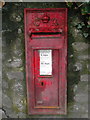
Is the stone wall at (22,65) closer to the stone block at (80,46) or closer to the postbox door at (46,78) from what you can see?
the stone block at (80,46)

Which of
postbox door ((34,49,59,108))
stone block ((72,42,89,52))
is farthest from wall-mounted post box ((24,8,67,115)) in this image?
stone block ((72,42,89,52))

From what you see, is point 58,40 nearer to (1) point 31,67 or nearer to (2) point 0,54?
(1) point 31,67

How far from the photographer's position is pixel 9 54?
2.53 metres

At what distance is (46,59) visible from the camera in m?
2.47

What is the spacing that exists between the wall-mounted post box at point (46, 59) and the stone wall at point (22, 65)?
0.26 feet

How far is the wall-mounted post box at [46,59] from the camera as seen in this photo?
239cm

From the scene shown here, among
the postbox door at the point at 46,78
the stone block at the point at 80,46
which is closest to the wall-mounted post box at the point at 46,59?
the postbox door at the point at 46,78

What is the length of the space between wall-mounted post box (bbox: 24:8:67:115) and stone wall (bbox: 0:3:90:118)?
0.08 meters

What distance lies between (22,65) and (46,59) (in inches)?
12.2

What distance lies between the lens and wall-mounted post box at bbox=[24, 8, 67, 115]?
7.86 ft

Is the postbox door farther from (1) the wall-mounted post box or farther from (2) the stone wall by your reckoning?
(2) the stone wall

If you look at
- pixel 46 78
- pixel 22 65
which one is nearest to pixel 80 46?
pixel 46 78

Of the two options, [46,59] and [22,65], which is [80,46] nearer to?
[46,59]

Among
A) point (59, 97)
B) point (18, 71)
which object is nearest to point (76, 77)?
point (59, 97)
